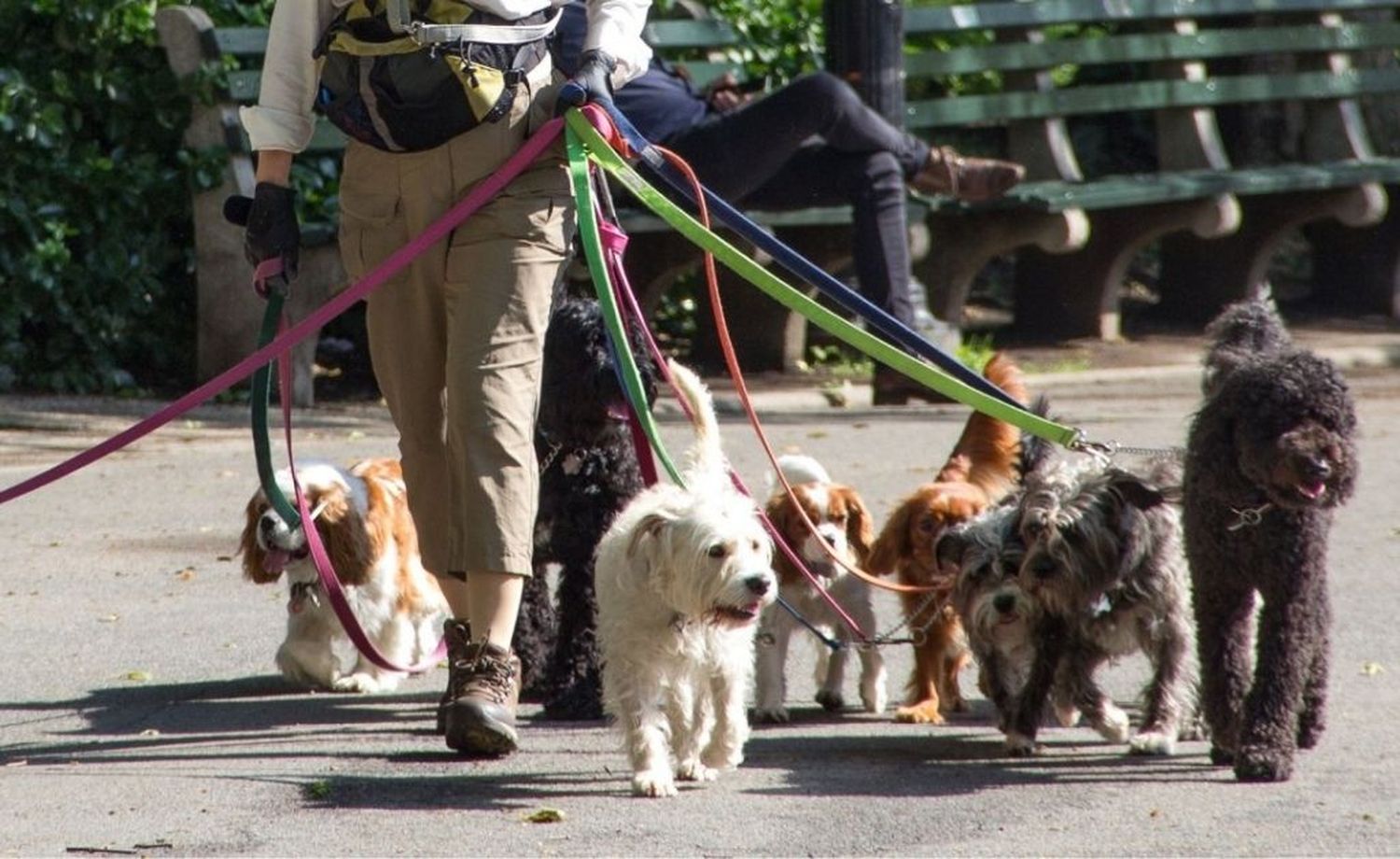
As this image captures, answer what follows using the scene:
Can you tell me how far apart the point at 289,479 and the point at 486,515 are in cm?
144

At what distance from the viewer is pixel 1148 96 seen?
14.0 m

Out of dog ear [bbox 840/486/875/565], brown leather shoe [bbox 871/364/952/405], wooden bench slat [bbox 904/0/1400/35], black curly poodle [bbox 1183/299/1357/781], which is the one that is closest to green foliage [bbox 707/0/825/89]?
wooden bench slat [bbox 904/0/1400/35]

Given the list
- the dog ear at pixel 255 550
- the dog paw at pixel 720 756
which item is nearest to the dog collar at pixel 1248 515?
Result: the dog paw at pixel 720 756

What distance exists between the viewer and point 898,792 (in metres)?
5.36

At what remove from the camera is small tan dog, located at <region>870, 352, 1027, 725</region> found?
6.34m

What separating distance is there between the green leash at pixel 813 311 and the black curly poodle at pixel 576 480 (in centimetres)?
70

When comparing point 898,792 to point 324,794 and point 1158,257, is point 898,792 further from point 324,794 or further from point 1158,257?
point 1158,257

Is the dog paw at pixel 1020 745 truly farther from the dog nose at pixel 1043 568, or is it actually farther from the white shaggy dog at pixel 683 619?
the white shaggy dog at pixel 683 619

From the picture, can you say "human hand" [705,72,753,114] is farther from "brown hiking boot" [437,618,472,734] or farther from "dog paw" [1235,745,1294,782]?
"dog paw" [1235,745,1294,782]

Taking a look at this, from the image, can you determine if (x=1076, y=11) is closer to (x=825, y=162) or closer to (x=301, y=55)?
(x=825, y=162)

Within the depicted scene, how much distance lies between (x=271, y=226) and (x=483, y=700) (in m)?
1.30

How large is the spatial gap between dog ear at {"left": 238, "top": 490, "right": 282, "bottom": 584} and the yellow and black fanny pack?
1523 mm

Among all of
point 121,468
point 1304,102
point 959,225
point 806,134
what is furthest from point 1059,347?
point 121,468

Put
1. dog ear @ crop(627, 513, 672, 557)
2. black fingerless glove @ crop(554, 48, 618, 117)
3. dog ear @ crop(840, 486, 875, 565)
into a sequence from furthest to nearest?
dog ear @ crop(840, 486, 875, 565), black fingerless glove @ crop(554, 48, 618, 117), dog ear @ crop(627, 513, 672, 557)
